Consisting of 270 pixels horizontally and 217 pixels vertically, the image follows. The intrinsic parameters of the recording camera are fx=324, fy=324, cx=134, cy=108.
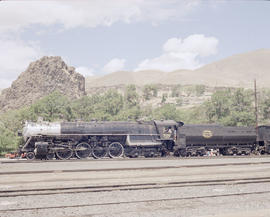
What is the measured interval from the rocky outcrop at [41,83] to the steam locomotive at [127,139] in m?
86.4

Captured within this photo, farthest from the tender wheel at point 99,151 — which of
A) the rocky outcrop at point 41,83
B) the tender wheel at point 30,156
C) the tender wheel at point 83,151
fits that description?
the rocky outcrop at point 41,83

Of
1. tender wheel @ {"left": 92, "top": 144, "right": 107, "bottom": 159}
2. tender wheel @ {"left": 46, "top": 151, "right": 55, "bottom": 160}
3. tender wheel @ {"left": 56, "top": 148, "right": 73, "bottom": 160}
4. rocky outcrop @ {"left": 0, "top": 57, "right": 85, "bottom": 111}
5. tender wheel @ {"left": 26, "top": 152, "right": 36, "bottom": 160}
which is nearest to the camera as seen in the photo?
tender wheel @ {"left": 46, "top": 151, "right": 55, "bottom": 160}

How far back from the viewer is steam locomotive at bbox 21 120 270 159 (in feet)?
76.2

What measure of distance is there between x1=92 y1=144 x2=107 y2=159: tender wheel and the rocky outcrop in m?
87.0

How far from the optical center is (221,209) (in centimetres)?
885

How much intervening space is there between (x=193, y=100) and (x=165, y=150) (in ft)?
355

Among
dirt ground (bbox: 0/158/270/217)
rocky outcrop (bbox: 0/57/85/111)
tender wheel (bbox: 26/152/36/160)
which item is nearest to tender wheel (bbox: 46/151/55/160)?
tender wheel (bbox: 26/152/36/160)

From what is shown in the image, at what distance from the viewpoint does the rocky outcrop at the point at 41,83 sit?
107188 mm

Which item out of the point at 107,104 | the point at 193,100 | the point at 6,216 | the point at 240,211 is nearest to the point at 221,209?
the point at 240,211

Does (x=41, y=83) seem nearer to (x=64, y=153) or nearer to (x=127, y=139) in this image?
(x=64, y=153)

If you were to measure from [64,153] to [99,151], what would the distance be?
8.37 feet

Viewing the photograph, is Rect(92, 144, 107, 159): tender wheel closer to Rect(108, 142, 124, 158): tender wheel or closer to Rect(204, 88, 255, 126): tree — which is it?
Rect(108, 142, 124, 158): tender wheel

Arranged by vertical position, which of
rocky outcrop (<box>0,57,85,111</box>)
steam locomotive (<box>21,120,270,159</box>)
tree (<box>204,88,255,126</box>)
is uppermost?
rocky outcrop (<box>0,57,85,111</box>)

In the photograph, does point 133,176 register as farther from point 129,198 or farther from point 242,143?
point 242,143
